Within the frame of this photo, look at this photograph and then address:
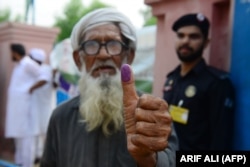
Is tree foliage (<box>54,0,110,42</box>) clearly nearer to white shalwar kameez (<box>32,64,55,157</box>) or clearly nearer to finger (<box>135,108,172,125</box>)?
white shalwar kameez (<box>32,64,55,157</box>)

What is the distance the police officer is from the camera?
2.87m

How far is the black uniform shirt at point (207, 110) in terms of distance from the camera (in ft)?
9.37

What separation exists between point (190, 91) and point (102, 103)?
0.94m

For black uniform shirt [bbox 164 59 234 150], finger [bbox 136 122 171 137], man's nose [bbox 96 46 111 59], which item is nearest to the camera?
finger [bbox 136 122 171 137]

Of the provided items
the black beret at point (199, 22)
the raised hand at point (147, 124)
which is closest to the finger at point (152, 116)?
the raised hand at point (147, 124)

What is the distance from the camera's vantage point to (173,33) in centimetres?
396

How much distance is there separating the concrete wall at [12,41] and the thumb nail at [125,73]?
238 inches

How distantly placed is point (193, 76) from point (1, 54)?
512 centimetres

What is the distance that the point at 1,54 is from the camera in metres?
7.62

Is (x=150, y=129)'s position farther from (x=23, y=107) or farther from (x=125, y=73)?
(x=23, y=107)

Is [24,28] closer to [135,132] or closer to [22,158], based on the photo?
[22,158]

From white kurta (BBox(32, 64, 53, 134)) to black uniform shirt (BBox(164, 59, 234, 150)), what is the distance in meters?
3.37

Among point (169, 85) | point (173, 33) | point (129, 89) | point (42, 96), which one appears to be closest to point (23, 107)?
point (42, 96)

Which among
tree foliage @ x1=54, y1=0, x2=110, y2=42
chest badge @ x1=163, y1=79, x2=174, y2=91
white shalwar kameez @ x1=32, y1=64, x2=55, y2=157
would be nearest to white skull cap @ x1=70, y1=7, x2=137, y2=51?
chest badge @ x1=163, y1=79, x2=174, y2=91
